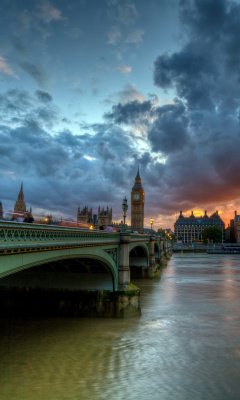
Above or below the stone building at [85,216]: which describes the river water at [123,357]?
below

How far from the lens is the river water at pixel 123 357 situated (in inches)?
431

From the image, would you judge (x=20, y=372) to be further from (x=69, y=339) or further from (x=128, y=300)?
(x=128, y=300)

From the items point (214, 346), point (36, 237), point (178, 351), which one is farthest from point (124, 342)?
point (36, 237)

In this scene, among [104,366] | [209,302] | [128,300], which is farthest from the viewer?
[209,302]

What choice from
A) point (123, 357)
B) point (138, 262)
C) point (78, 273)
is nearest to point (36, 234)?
point (123, 357)

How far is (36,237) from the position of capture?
11016 millimetres

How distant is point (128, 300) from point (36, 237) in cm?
1149

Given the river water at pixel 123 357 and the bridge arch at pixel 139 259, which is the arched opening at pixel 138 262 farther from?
the river water at pixel 123 357

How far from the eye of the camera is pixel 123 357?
45.4ft

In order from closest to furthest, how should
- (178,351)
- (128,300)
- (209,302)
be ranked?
(178,351), (128,300), (209,302)

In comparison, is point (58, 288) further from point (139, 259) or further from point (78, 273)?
point (139, 259)

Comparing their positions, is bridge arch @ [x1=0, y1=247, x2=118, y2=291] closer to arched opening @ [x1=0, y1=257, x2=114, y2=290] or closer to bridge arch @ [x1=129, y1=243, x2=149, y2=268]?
arched opening @ [x1=0, y1=257, x2=114, y2=290]

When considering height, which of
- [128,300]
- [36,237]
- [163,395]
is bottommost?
[163,395]

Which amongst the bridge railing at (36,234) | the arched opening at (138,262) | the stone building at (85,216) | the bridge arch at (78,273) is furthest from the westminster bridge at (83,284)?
the stone building at (85,216)
